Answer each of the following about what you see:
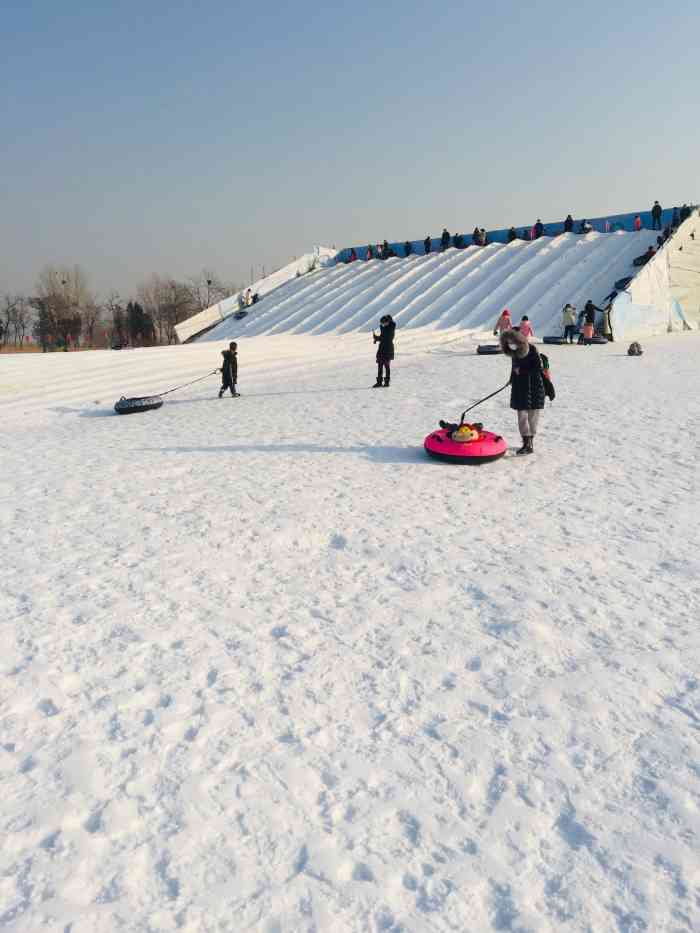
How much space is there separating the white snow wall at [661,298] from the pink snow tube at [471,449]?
52.7 ft

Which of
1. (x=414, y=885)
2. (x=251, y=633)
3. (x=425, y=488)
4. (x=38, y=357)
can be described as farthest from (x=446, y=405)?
(x=38, y=357)

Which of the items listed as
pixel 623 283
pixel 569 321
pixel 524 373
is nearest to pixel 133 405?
pixel 524 373

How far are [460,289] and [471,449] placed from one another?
2113 cm

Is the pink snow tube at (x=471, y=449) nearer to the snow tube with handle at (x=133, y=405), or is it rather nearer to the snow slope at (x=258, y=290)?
the snow tube with handle at (x=133, y=405)

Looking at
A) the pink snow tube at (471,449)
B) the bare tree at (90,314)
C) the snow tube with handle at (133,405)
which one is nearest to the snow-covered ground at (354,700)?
the pink snow tube at (471,449)

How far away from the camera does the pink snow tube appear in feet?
23.8

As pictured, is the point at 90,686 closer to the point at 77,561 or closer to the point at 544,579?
the point at 77,561

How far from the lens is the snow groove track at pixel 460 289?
78.0ft

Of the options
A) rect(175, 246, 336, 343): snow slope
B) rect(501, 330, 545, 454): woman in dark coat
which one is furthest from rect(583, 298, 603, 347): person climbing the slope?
rect(175, 246, 336, 343): snow slope

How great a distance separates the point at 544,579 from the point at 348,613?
4.91ft

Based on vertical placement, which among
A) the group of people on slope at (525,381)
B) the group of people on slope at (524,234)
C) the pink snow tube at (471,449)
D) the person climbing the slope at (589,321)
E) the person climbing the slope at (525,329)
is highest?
the group of people on slope at (524,234)

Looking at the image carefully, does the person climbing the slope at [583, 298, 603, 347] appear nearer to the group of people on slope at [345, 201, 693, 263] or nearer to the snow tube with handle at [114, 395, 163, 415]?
the group of people on slope at [345, 201, 693, 263]

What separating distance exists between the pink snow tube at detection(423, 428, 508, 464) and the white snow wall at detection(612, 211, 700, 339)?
16063mm

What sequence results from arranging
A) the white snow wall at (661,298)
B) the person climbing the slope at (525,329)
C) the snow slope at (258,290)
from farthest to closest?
the snow slope at (258,290) < the white snow wall at (661,298) < the person climbing the slope at (525,329)
